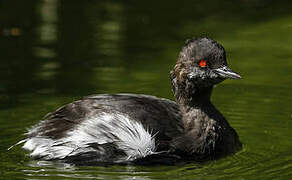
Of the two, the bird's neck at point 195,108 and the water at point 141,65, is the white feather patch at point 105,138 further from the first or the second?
the bird's neck at point 195,108

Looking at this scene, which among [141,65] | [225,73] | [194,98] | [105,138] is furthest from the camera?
[141,65]

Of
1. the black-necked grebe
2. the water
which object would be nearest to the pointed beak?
the black-necked grebe

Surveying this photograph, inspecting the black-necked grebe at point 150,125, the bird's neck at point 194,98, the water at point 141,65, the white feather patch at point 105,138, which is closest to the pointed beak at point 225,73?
the black-necked grebe at point 150,125

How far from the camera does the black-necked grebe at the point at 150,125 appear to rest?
8508mm

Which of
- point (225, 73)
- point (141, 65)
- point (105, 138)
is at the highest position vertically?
point (225, 73)

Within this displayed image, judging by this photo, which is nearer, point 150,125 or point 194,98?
point 150,125

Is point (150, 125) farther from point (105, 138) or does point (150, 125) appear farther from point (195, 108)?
point (195, 108)

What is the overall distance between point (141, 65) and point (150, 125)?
15.6ft

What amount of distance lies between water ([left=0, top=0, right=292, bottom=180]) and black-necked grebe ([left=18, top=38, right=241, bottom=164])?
16 centimetres

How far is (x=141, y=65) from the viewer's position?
13.3m

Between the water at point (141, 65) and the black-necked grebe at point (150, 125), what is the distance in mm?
158

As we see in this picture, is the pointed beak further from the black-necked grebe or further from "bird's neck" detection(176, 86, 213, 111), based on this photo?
"bird's neck" detection(176, 86, 213, 111)

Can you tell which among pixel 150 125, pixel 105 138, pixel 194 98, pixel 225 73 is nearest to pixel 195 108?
pixel 194 98

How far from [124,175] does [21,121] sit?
7.39 feet
